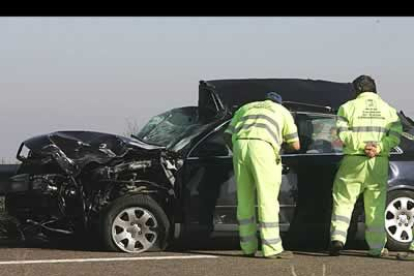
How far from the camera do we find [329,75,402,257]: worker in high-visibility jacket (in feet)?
27.1

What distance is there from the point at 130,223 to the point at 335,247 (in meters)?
2.05

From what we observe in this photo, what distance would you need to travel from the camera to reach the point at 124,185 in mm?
8586

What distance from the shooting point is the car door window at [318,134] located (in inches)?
344

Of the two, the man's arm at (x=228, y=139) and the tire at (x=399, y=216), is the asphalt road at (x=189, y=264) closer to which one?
the tire at (x=399, y=216)

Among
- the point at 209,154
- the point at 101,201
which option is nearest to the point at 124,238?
the point at 101,201

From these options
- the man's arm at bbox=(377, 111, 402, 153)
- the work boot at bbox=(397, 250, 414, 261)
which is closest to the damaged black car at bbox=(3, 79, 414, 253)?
the work boot at bbox=(397, 250, 414, 261)

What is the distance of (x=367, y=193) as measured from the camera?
834 cm

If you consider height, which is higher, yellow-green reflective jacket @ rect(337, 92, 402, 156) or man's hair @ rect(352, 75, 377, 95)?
man's hair @ rect(352, 75, 377, 95)

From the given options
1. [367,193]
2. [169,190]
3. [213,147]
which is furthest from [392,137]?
[169,190]

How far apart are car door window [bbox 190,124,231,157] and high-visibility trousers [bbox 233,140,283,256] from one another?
419mm

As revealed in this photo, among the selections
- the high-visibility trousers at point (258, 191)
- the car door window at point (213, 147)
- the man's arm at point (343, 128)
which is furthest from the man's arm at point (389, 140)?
the car door window at point (213, 147)

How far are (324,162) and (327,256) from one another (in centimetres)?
99

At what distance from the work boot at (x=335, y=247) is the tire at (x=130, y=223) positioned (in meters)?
1.68

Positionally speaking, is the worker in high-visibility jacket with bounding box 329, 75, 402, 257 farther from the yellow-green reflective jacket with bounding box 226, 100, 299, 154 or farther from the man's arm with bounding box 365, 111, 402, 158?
the yellow-green reflective jacket with bounding box 226, 100, 299, 154
